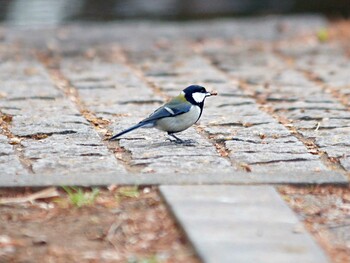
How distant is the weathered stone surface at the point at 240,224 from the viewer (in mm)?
3967

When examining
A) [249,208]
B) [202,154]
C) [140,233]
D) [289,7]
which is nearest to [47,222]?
[140,233]

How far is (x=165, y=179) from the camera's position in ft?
16.5

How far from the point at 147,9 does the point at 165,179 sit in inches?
368

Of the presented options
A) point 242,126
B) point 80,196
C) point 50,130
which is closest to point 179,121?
point 242,126

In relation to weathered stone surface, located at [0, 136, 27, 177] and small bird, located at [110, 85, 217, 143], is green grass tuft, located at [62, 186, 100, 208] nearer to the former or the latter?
weathered stone surface, located at [0, 136, 27, 177]

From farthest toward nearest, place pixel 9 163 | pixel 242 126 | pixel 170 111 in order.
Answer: pixel 242 126, pixel 170 111, pixel 9 163

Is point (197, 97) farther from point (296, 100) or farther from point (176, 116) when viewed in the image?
point (296, 100)

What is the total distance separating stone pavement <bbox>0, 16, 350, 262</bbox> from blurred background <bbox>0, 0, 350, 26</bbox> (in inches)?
92.1

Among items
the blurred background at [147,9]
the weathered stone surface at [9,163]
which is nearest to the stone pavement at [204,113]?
the weathered stone surface at [9,163]

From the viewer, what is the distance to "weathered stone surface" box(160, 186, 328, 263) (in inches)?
156

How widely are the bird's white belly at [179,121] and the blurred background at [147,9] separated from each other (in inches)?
276

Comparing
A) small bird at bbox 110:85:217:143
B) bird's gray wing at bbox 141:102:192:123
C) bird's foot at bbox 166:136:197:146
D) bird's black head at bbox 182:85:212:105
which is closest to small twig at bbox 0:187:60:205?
small bird at bbox 110:85:217:143

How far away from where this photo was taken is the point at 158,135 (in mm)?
6359

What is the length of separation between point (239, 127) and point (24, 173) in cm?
182
